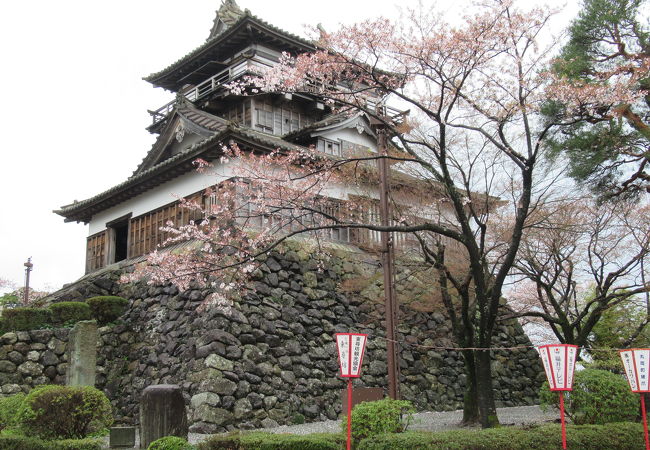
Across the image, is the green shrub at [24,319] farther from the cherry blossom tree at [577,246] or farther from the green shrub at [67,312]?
the cherry blossom tree at [577,246]

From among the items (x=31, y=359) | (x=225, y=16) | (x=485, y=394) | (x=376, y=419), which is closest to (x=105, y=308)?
(x=31, y=359)

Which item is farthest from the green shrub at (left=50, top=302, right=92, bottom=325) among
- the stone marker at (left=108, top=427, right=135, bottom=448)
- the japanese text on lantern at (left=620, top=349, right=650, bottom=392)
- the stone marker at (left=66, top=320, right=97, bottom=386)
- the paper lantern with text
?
the japanese text on lantern at (left=620, top=349, right=650, bottom=392)

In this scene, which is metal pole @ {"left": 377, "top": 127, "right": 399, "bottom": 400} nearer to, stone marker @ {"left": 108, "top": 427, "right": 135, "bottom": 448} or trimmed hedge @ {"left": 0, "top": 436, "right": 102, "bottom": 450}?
stone marker @ {"left": 108, "top": 427, "right": 135, "bottom": 448}

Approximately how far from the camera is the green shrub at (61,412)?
36.2 feet

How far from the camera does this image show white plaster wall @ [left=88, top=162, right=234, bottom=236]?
54.6ft

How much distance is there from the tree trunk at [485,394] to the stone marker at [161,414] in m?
5.39

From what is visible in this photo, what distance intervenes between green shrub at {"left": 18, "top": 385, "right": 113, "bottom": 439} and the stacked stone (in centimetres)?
424

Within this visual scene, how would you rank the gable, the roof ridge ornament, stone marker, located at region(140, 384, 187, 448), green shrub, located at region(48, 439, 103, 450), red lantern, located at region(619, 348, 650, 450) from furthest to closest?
1. the roof ridge ornament
2. the gable
3. stone marker, located at region(140, 384, 187, 448)
4. green shrub, located at region(48, 439, 103, 450)
5. red lantern, located at region(619, 348, 650, 450)

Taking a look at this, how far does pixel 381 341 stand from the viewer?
17094 millimetres

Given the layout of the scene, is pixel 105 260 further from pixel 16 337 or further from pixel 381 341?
pixel 381 341

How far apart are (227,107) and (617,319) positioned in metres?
15.3

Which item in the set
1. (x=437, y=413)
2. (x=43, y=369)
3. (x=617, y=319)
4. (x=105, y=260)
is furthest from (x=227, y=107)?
(x=617, y=319)

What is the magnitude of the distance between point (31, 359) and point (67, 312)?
160 cm

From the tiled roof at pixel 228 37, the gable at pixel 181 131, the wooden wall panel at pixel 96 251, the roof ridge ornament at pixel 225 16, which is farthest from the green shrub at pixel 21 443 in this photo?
the roof ridge ornament at pixel 225 16
